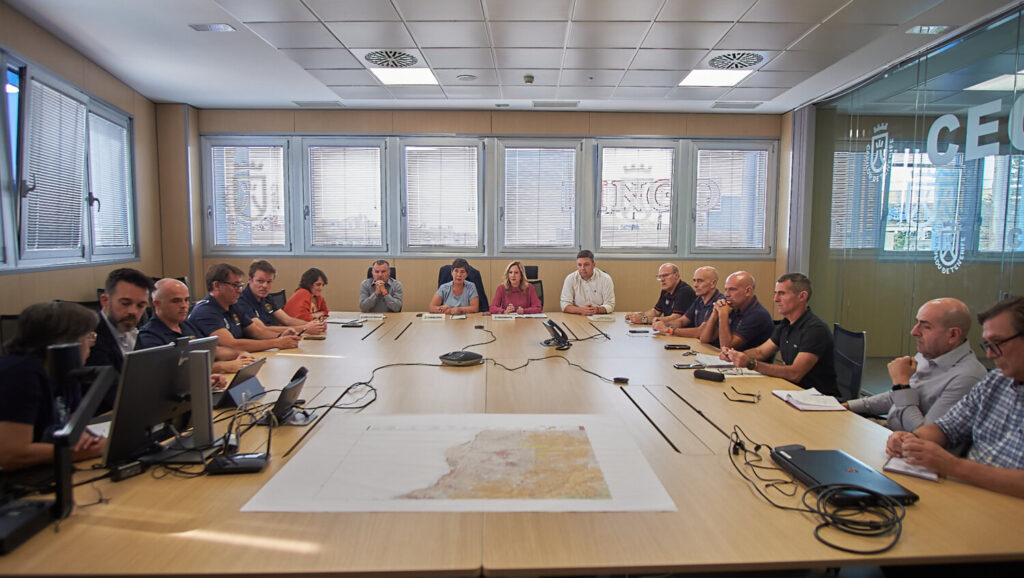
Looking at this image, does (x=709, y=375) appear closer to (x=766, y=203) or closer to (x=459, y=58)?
(x=459, y=58)

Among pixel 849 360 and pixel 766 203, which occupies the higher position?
pixel 766 203

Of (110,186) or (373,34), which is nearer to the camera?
(373,34)

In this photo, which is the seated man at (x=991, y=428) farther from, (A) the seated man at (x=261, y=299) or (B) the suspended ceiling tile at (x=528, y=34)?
(A) the seated man at (x=261, y=299)

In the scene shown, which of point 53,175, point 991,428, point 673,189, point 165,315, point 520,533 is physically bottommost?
point 520,533

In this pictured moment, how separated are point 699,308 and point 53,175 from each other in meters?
5.76

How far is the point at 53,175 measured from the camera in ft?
15.6

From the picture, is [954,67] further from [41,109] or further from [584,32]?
[41,109]

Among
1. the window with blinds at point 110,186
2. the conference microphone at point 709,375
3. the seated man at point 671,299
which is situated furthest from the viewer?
the window with blinds at point 110,186

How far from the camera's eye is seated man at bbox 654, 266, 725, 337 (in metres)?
4.36

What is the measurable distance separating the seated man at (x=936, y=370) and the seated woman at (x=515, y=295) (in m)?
3.53

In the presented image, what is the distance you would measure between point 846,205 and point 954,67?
1.86m

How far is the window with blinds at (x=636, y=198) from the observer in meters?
7.54

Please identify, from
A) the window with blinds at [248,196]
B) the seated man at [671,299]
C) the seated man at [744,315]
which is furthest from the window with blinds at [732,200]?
the window with blinds at [248,196]

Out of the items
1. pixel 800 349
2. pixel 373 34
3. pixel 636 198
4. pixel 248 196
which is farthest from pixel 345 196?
pixel 800 349
